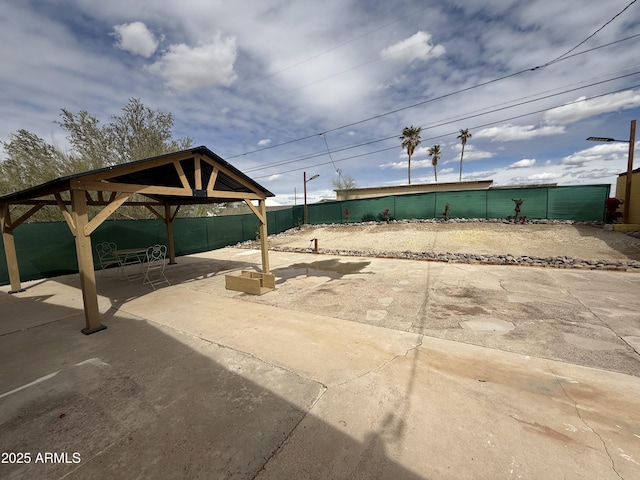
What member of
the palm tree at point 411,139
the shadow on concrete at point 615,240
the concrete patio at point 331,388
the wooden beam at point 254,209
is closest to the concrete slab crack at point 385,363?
the concrete patio at point 331,388

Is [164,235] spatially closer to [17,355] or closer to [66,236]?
[66,236]

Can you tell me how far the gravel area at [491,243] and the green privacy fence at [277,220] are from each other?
3.79ft

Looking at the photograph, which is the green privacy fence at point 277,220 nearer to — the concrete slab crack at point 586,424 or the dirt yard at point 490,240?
the dirt yard at point 490,240

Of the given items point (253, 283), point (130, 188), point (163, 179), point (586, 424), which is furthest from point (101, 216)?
point (586, 424)

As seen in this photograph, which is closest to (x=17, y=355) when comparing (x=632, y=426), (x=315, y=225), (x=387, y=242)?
(x=632, y=426)

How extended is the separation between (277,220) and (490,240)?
13.1m

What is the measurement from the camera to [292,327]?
3.87m

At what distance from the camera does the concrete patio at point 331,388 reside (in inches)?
67.9

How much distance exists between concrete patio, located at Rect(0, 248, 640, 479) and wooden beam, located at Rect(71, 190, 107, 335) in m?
0.24

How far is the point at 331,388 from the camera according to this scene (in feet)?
8.05

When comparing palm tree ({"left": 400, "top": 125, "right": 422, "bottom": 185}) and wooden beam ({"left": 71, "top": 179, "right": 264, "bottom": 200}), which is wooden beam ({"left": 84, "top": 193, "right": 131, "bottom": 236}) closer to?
wooden beam ({"left": 71, "top": 179, "right": 264, "bottom": 200})

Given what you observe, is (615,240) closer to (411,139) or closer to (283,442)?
(283,442)

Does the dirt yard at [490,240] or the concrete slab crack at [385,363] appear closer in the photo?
the concrete slab crack at [385,363]

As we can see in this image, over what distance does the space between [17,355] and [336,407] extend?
4.17 m
